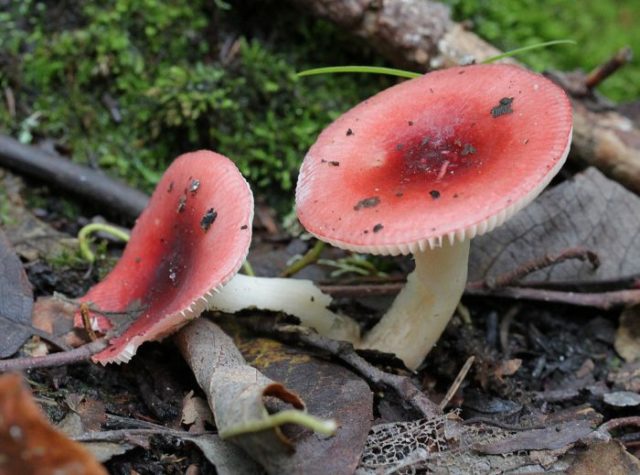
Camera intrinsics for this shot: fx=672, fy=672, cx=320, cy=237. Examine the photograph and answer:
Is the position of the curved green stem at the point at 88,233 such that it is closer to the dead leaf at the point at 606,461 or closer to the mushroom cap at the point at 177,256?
the mushroom cap at the point at 177,256

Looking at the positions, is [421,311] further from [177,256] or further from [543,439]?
[177,256]

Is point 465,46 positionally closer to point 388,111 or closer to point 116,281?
point 388,111

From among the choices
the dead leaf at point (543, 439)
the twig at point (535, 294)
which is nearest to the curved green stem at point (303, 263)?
the twig at point (535, 294)

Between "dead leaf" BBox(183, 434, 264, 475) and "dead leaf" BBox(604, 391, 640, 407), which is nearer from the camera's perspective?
"dead leaf" BBox(183, 434, 264, 475)

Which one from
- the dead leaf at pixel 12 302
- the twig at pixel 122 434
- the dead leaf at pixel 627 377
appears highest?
the dead leaf at pixel 627 377

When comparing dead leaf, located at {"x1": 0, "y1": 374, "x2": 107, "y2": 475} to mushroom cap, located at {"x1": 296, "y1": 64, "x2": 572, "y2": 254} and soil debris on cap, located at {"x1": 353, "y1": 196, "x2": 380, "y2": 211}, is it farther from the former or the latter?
soil debris on cap, located at {"x1": 353, "y1": 196, "x2": 380, "y2": 211}

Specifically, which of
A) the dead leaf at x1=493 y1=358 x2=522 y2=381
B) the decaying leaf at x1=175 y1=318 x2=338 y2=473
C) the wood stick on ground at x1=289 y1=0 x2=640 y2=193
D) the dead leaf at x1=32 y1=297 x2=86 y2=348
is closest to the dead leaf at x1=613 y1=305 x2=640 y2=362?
the dead leaf at x1=493 y1=358 x2=522 y2=381

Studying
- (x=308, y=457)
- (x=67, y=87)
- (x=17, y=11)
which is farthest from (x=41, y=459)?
(x=17, y=11)
